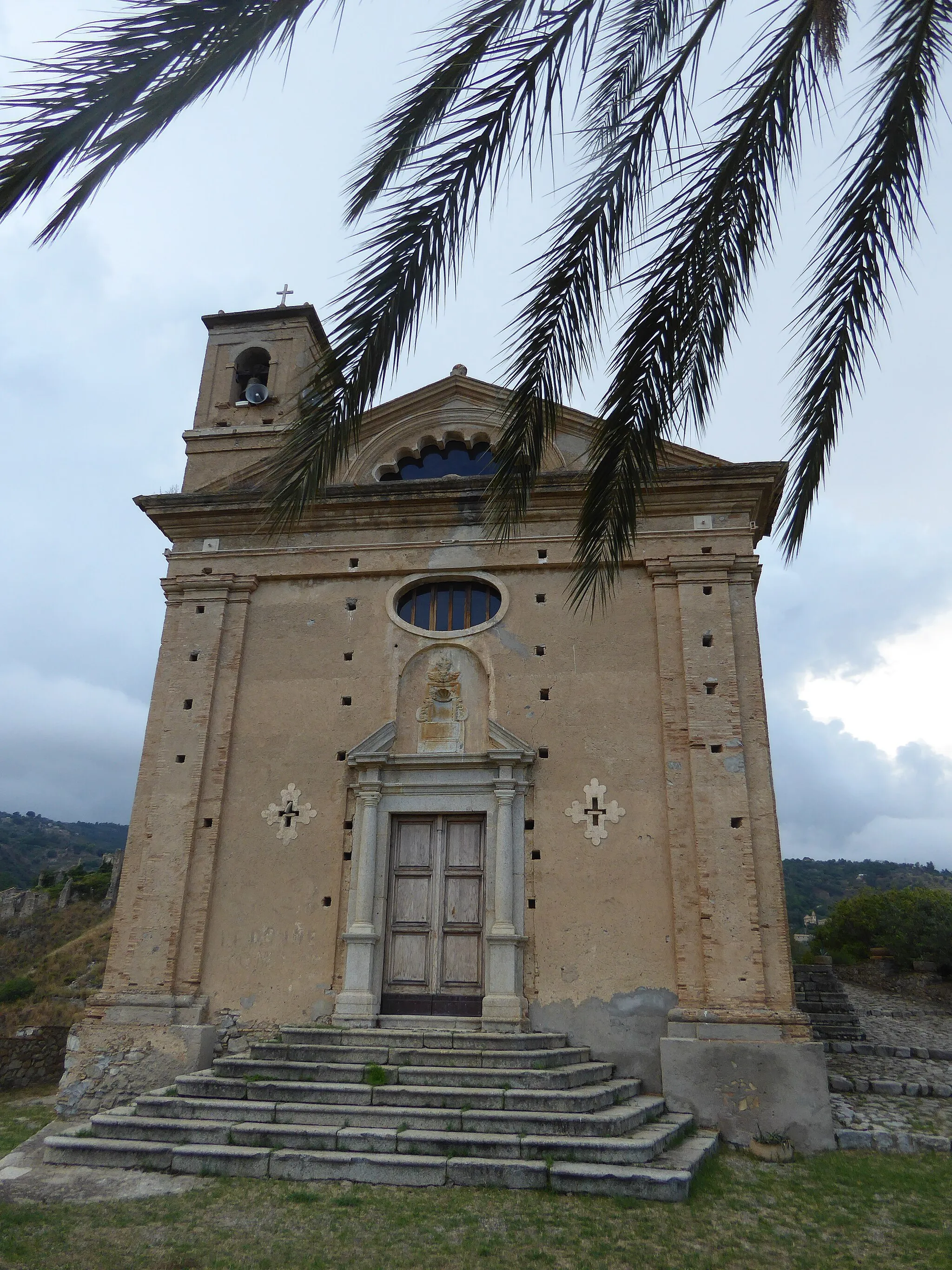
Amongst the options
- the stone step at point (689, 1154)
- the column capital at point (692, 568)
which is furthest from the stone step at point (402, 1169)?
the column capital at point (692, 568)

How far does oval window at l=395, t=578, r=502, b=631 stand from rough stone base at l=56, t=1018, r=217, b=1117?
221 inches

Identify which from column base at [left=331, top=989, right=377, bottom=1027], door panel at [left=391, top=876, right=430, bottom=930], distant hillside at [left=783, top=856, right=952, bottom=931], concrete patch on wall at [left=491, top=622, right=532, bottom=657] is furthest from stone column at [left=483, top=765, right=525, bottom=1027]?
distant hillside at [left=783, top=856, right=952, bottom=931]

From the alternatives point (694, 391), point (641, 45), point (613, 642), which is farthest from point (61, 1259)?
point (613, 642)

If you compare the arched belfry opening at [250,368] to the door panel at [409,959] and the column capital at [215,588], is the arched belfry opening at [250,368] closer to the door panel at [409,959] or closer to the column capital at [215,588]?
the column capital at [215,588]

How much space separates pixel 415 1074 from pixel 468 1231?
2.55 meters

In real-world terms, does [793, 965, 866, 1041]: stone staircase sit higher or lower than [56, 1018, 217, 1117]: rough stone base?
higher

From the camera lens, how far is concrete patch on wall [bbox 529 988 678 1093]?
9398 mm

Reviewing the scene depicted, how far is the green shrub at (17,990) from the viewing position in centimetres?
2280

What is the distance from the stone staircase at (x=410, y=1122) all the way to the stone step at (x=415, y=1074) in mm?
13

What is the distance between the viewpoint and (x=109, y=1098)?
9.73 metres

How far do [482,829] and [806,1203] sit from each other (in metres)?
5.19

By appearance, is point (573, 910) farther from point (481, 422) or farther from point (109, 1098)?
point (481, 422)

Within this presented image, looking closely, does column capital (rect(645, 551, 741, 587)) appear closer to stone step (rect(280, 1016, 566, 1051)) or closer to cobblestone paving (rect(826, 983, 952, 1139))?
stone step (rect(280, 1016, 566, 1051))

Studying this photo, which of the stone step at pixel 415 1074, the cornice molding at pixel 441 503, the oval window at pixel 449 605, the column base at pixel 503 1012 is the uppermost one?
the cornice molding at pixel 441 503
